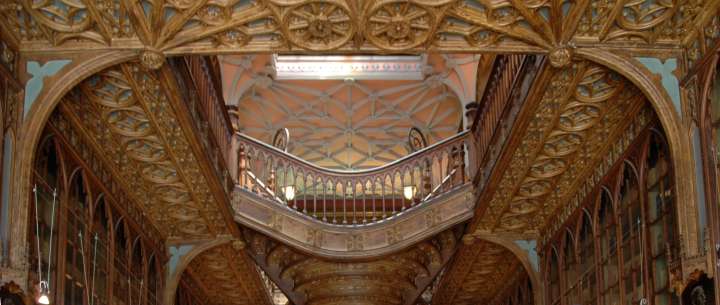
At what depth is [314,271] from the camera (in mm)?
16641

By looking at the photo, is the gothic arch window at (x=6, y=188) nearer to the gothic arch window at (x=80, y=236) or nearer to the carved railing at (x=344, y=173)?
the gothic arch window at (x=80, y=236)

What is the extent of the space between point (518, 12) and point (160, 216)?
6.26m

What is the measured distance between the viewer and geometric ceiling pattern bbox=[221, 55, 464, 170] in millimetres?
22125

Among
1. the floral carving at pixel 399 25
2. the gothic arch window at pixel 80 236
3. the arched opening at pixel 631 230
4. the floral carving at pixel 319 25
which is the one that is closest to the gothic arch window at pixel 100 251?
the gothic arch window at pixel 80 236

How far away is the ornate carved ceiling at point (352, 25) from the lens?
850 cm

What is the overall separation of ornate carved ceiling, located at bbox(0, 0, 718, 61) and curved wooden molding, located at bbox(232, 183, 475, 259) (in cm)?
524

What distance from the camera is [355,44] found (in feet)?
29.8

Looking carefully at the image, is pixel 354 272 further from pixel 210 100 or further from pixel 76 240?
pixel 76 240

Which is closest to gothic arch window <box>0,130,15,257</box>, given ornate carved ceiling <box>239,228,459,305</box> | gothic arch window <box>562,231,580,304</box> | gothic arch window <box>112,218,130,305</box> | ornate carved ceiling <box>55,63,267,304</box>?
ornate carved ceiling <box>55,63,267,304</box>

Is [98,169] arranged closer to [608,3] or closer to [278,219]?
[278,219]

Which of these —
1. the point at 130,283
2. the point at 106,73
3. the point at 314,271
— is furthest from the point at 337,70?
the point at 106,73

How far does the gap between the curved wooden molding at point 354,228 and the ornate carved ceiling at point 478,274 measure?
0.73 meters

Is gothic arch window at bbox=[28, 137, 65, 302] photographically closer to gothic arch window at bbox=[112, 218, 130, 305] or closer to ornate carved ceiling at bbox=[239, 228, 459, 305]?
gothic arch window at bbox=[112, 218, 130, 305]

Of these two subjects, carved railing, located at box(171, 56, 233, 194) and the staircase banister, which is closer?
carved railing, located at box(171, 56, 233, 194)
